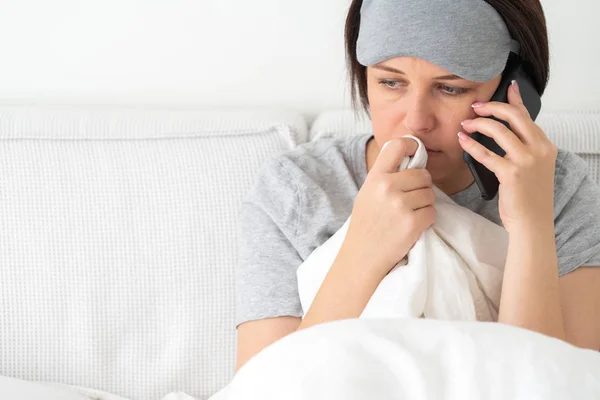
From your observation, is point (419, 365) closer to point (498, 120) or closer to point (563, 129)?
point (498, 120)

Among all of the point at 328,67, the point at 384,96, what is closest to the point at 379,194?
the point at 384,96

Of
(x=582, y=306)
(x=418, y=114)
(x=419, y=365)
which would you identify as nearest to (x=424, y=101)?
(x=418, y=114)

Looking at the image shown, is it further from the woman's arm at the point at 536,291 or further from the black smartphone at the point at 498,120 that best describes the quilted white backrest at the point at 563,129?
the woman's arm at the point at 536,291

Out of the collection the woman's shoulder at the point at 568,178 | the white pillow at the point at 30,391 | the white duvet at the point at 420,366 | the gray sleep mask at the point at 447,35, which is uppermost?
the gray sleep mask at the point at 447,35

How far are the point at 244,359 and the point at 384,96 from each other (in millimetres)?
485

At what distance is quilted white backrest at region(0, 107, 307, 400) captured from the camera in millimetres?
1522

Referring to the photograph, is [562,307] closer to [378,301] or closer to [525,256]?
[525,256]

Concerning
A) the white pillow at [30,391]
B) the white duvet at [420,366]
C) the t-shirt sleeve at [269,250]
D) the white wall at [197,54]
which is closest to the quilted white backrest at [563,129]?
the white wall at [197,54]

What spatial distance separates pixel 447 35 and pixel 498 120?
163 millimetres

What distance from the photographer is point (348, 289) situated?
1.17 m

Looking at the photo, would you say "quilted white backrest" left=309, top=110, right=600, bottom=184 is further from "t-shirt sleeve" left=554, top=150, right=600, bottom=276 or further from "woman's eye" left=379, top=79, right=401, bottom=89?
"woman's eye" left=379, top=79, right=401, bottom=89

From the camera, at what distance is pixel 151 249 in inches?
60.3

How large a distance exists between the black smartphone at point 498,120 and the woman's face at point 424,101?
0.06 ft

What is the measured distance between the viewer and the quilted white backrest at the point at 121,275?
1522 mm
